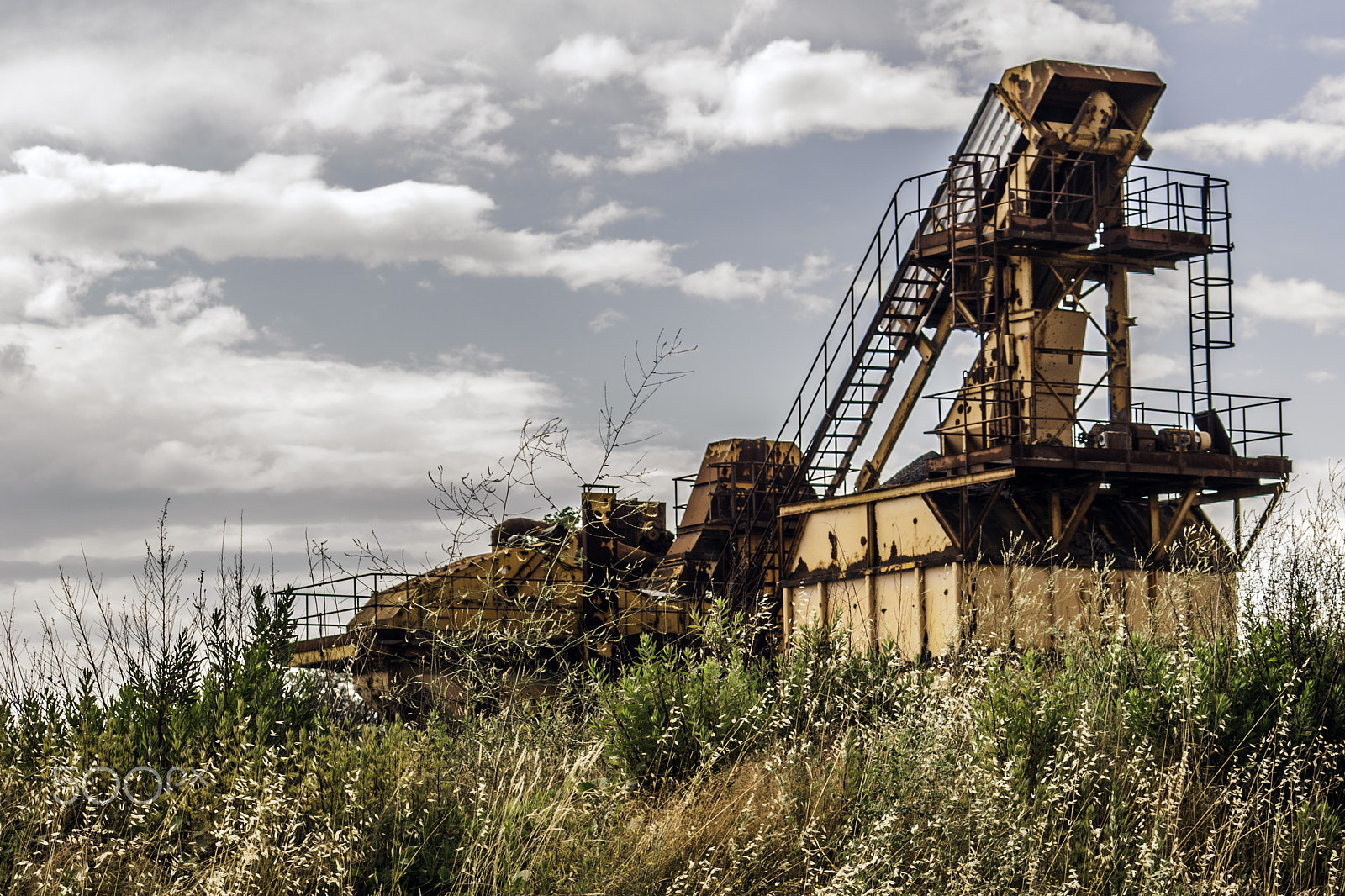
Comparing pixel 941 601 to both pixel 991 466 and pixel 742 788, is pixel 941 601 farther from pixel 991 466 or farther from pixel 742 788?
pixel 742 788

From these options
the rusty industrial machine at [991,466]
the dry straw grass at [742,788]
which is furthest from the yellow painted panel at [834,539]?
the dry straw grass at [742,788]

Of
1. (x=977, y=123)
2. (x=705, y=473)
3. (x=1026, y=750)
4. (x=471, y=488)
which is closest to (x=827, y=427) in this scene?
(x=705, y=473)

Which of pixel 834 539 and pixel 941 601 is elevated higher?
pixel 834 539

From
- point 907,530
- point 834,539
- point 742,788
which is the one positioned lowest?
point 742,788

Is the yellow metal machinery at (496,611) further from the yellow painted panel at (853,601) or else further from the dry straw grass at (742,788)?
the dry straw grass at (742,788)

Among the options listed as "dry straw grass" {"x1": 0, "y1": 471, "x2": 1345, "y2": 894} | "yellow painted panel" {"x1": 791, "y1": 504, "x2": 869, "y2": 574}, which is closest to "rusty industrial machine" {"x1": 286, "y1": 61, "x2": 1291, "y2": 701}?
"yellow painted panel" {"x1": 791, "y1": 504, "x2": 869, "y2": 574}

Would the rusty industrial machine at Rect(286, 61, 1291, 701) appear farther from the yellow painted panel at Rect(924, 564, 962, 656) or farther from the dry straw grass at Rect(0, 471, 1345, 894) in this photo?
the dry straw grass at Rect(0, 471, 1345, 894)

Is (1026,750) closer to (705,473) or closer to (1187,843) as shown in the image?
(1187,843)

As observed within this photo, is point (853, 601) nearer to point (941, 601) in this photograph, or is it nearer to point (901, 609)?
point (901, 609)

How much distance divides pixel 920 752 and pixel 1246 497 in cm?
1547

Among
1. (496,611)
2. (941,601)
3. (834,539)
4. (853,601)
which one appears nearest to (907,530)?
(941,601)

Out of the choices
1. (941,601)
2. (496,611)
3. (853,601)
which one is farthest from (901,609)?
(496,611)

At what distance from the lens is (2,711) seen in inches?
317

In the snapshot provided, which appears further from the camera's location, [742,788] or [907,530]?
[907,530]
